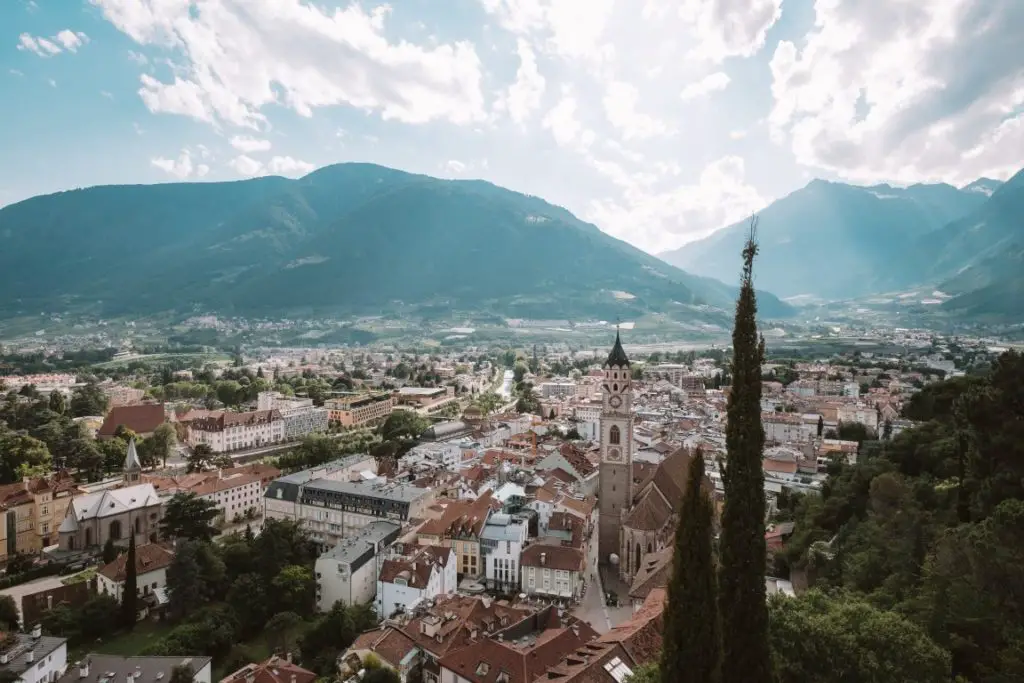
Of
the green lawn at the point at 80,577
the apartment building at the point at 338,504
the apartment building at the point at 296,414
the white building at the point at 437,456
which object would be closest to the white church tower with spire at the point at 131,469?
the green lawn at the point at 80,577

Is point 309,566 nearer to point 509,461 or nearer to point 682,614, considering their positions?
point 509,461

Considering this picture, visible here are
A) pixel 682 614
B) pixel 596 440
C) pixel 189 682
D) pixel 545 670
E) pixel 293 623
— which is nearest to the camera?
pixel 682 614

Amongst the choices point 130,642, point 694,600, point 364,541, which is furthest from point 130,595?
point 694,600

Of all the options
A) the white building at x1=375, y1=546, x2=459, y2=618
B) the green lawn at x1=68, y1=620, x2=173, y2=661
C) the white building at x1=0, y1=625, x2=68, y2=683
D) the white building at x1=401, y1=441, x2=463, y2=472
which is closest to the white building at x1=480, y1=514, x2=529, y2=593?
the white building at x1=375, y1=546, x2=459, y2=618

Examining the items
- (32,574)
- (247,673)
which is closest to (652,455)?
(247,673)

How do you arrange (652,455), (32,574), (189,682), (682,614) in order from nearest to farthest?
1. (682,614)
2. (189,682)
3. (32,574)
4. (652,455)

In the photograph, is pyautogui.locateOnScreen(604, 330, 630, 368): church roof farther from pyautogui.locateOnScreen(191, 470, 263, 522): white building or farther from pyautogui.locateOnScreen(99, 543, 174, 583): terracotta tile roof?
pyautogui.locateOnScreen(191, 470, 263, 522): white building
